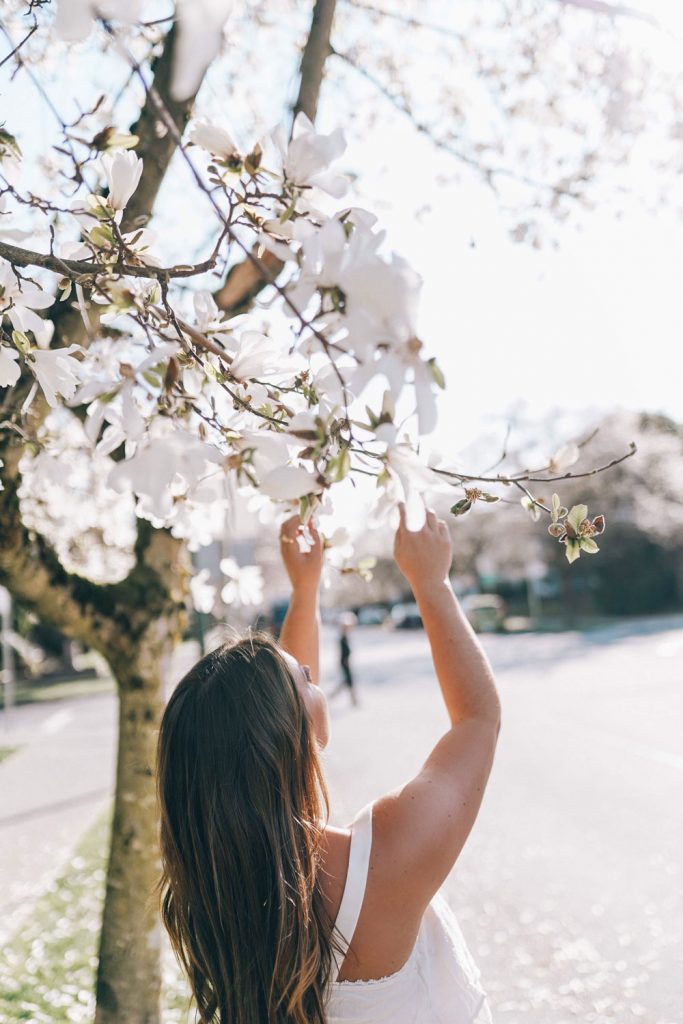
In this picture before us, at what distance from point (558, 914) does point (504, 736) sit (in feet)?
17.9

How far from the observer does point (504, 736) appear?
405 inches

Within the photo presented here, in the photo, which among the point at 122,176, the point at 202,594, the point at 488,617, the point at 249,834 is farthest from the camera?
the point at 488,617

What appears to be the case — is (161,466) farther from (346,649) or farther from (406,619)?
(406,619)

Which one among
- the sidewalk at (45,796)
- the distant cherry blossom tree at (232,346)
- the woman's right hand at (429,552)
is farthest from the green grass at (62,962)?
the distant cherry blossom tree at (232,346)

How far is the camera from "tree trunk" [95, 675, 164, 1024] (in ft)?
9.95

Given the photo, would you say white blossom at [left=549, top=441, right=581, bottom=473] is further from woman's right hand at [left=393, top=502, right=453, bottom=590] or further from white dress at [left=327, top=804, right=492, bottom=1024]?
white dress at [left=327, top=804, right=492, bottom=1024]

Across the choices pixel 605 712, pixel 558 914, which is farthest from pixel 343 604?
pixel 558 914

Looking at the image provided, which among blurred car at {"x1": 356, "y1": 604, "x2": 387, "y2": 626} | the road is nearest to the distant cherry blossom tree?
the road

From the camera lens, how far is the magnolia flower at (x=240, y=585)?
1.92m

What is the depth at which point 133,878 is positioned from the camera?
3088 mm

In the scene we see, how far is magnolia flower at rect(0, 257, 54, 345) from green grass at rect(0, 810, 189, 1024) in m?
3.02

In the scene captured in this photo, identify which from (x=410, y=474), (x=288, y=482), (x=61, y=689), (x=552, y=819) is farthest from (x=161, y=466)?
(x=61, y=689)

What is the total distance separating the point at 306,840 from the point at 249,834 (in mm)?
99

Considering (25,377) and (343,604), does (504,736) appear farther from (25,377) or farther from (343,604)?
(343,604)
